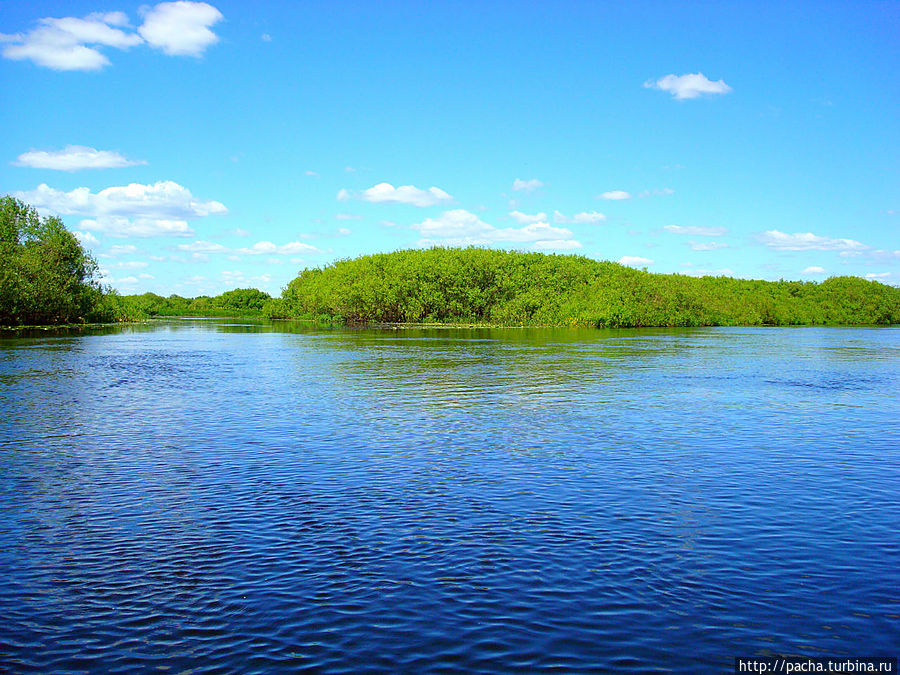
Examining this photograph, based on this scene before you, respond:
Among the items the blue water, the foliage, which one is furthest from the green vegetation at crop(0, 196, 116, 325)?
the blue water

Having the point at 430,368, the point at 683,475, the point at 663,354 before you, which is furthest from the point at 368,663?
the point at 663,354

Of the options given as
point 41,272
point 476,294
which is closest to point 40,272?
point 41,272

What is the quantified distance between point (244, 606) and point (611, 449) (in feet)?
47.8

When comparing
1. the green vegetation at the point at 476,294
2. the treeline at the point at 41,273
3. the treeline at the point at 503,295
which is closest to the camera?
the treeline at the point at 41,273

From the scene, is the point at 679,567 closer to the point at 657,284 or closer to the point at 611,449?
the point at 611,449

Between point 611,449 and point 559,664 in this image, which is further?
point 611,449

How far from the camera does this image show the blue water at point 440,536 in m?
9.60

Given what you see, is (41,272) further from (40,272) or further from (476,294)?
(476,294)

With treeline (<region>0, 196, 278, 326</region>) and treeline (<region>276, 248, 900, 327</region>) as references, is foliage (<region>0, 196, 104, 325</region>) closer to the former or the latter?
treeline (<region>0, 196, 278, 326</region>)

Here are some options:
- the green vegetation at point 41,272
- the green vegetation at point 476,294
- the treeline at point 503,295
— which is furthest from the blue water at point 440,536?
the treeline at point 503,295

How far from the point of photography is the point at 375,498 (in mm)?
16562

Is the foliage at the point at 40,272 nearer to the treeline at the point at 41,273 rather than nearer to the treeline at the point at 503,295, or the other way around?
the treeline at the point at 41,273

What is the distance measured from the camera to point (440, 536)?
1388cm

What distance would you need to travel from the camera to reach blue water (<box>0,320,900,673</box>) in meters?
9.60
